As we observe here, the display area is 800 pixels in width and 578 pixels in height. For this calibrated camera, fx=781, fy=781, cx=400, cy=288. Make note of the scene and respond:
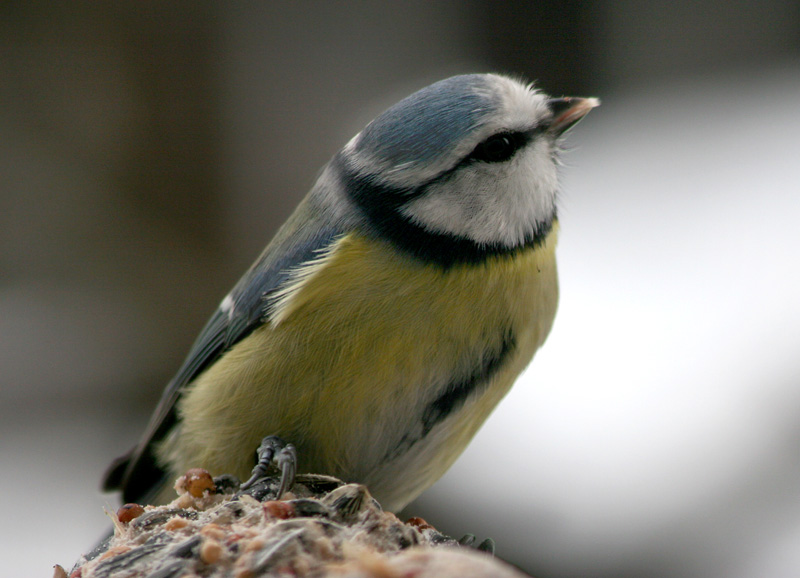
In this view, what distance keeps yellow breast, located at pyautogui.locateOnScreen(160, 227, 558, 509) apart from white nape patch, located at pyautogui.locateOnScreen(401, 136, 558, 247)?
0.04m

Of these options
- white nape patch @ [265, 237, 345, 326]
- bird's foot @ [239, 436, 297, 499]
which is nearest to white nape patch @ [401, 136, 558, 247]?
white nape patch @ [265, 237, 345, 326]

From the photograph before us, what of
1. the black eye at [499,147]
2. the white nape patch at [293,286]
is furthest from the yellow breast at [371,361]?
the black eye at [499,147]

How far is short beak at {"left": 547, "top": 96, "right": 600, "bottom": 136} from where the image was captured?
118 centimetres

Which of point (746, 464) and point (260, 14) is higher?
point (260, 14)

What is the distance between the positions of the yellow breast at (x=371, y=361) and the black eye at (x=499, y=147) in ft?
0.45

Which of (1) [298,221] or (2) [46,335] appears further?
(2) [46,335]

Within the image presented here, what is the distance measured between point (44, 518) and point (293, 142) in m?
1.27

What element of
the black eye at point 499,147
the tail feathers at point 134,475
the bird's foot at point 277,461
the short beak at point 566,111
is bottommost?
the tail feathers at point 134,475

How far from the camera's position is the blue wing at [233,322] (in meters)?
1.12

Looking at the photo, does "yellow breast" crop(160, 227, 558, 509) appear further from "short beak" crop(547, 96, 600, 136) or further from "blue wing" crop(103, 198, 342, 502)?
"short beak" crop(547, 96, 600, 136)

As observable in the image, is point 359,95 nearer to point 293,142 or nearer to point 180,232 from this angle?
point 293,142

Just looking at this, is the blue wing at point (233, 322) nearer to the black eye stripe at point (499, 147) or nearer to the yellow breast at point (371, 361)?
the yellow breast at point (371, 361)

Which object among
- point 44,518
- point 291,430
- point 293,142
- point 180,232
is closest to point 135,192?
point 180,232

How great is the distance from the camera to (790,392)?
6.73 ft
